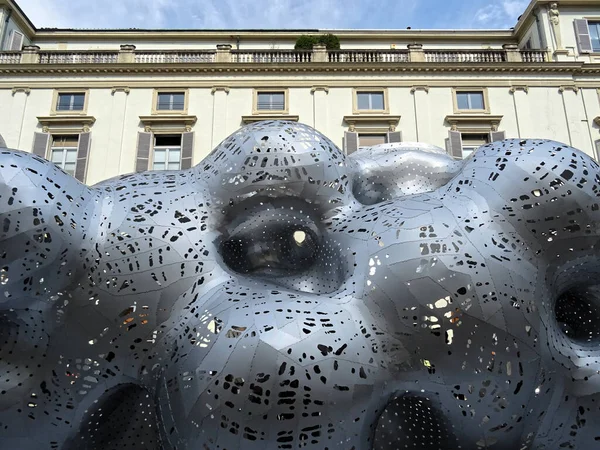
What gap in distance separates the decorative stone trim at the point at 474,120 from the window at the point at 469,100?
55 cm

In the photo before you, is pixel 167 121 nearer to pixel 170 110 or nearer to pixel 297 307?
pixel 170 110

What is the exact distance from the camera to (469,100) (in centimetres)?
1694

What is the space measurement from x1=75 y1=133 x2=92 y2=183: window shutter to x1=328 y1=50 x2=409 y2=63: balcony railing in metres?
7.50

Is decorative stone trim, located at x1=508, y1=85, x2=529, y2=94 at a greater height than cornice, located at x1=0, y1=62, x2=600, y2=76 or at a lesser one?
lesser

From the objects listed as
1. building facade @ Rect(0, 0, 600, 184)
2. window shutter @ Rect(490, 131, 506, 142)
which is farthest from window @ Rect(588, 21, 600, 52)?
window shutter @ Rect(490, 131, 506, 142)

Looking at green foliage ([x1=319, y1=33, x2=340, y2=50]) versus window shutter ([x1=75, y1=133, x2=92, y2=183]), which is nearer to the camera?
window shutter ([x1=75, y1=133, x2=92, y2=183])

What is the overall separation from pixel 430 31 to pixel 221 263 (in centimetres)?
2143

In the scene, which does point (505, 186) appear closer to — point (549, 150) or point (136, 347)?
point (549, 150)

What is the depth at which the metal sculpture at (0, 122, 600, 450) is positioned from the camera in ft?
9.71

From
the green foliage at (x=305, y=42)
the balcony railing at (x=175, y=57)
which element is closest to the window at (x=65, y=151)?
the balcony railing at (x=175, y=57)

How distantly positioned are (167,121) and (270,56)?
148 inches

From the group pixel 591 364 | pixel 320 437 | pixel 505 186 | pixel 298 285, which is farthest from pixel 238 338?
pixel 591 364

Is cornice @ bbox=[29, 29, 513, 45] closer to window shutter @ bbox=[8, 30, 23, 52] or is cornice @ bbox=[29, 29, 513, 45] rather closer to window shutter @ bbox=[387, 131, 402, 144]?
window shutter @ bbox=[8, 30, 23, 52]

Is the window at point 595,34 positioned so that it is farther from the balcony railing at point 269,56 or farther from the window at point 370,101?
the window at point 370,101
